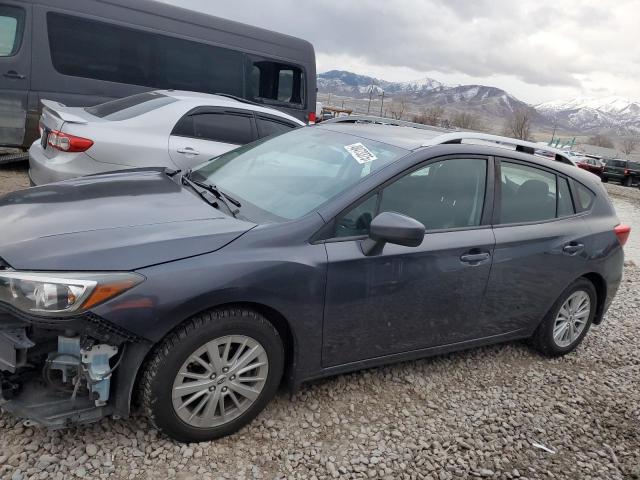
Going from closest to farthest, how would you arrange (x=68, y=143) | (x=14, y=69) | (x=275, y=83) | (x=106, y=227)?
(x=106, y=227) → (x=68, y=143) → (x=14, y=69) → (x=275, y=83)

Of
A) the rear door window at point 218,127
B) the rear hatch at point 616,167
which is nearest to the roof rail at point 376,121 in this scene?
the rear door window at point 218,127

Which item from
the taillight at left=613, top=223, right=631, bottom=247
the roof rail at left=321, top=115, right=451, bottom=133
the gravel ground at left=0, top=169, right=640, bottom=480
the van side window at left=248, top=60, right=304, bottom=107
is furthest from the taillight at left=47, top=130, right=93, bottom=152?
the van side window at left=248, top=60, right=304, bottom=107

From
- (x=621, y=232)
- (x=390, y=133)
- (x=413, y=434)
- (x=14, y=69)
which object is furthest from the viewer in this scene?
(x=14, y=69)

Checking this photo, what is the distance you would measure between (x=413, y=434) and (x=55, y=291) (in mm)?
1962

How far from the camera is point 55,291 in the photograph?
2016 millimetres

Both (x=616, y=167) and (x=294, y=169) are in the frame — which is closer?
(x=294, y=169)

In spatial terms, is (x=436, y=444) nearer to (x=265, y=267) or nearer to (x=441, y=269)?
(x=441, y=269)

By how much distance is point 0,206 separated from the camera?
264cm

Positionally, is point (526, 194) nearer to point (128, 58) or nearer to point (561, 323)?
point (561, 323)

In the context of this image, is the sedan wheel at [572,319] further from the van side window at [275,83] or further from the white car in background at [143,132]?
the van side window at [275,83]

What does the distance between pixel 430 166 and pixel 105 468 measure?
2.29 m

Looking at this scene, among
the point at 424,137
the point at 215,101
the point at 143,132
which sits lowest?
the point at 143,132

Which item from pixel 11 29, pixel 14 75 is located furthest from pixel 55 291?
pixel 11 29

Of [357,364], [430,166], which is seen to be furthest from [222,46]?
[357,364]
